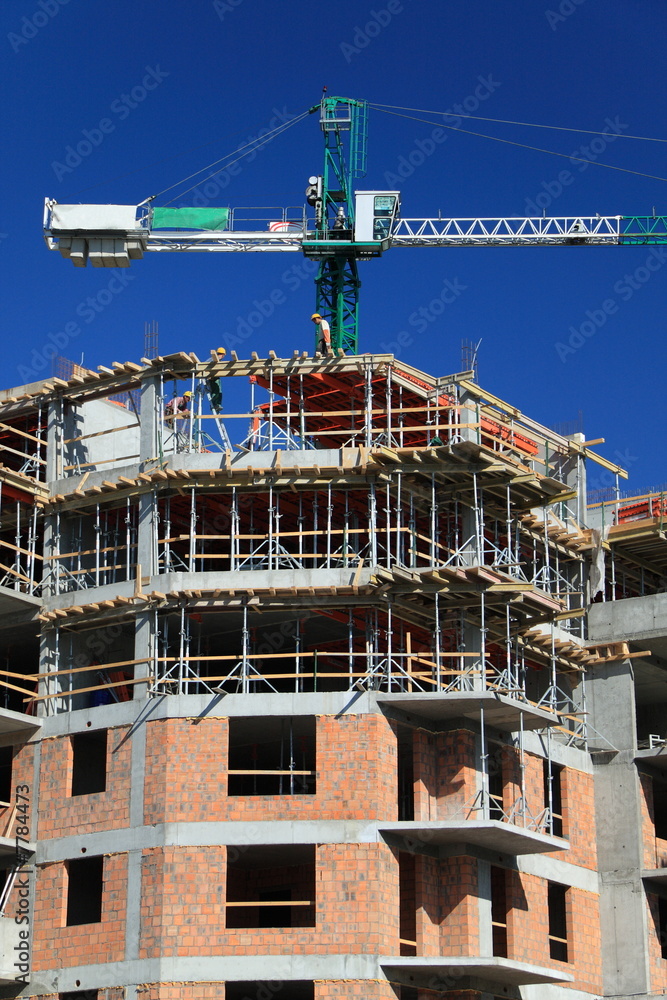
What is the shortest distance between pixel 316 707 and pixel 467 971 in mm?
8540

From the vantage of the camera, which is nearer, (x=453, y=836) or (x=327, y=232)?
(x=453, y=836)

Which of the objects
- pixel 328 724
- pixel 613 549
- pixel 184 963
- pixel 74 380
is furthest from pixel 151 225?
pixel 184 963

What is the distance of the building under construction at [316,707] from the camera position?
47.6m

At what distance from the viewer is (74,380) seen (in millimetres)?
55469

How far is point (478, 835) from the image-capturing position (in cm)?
4809

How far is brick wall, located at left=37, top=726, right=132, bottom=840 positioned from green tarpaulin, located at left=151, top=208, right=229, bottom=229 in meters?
31.4

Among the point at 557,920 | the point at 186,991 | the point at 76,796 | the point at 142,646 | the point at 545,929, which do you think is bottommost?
the point at 186,991

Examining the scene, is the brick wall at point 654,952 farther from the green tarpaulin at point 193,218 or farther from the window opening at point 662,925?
the green tarpaulin at point 193,218

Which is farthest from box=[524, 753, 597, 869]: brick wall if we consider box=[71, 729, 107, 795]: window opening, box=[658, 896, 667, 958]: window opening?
box=[71, 729, 107, 795]: window opening

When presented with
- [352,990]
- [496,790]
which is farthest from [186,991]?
[496,790]

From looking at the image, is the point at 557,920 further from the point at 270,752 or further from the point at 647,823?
the point at 270,752

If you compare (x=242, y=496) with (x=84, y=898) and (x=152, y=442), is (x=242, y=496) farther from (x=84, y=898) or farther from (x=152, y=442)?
(x=84, y=898)

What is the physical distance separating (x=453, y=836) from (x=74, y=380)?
1949cm

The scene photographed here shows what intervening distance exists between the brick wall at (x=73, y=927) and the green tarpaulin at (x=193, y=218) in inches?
1373
